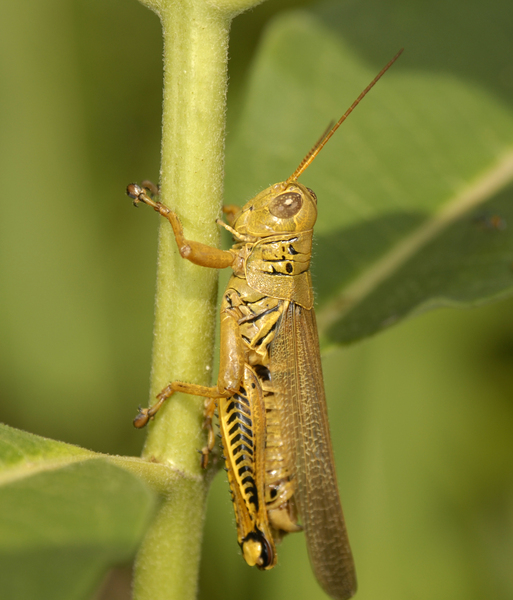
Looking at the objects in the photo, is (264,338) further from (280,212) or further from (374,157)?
(374,157)

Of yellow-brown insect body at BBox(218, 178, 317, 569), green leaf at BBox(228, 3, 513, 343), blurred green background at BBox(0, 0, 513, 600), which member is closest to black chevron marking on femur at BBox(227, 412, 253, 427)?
yellow-brown insect body at BBox(218, 178, 317, 569)

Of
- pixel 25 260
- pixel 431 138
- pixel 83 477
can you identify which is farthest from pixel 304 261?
pixel 25 260

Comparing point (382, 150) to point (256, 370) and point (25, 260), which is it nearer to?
point (256, 370)

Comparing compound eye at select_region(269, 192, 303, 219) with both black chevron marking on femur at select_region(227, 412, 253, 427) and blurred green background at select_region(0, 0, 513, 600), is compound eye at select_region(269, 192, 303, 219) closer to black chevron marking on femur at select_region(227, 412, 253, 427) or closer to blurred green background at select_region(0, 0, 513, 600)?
black chevron marking on femur at select_region(227, 412, 253, 427)

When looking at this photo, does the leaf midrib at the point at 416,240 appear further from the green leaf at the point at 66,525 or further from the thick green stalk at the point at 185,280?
the green leaf at the point at 66,525

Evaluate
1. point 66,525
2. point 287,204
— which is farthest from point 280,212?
point 66,525

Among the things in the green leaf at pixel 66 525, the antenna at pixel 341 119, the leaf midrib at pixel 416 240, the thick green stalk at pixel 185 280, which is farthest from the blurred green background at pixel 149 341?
the green leaf at pixel 66 525
